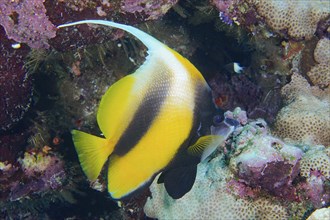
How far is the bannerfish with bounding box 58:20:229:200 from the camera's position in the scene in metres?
1.89

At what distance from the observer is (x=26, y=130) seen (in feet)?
12.9

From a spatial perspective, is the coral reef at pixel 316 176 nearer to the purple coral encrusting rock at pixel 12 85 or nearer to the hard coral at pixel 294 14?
the hard coral at pixel 294 14

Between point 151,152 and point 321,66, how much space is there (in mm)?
3252

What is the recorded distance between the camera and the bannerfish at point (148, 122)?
1891mm

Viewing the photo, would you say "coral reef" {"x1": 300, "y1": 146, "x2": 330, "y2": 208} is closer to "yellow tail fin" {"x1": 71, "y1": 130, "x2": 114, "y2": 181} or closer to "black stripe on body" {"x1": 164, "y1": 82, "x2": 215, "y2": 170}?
"black stripe on body" {"x1": 164, "y1": 82, "x2": 215, "y2": 170}

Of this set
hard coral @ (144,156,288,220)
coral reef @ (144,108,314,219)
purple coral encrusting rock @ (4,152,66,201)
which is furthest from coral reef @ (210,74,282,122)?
purple coral encrusting rock @ (4,152,66,201)

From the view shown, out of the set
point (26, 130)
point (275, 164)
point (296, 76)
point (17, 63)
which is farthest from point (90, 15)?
point (296, 76)

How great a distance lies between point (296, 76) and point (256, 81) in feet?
1.67

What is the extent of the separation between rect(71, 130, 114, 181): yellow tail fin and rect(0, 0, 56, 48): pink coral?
4.73ft

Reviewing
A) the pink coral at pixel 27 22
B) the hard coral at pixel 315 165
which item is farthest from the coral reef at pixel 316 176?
the pink coral at pixel 27 22

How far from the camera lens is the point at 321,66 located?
4.33 meters

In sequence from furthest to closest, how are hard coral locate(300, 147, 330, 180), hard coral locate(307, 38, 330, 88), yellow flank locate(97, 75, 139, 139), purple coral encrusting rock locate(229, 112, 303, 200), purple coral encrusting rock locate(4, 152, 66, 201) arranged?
1. hard coral locate(307, 38, 330, 88)
2. purple coral encrusting rock locate(4, 152, 66, 201)
3. hard coral locate(300, 147, 330, 180)
4. purple coral encrusting rock locate(229, 112, 303, 200)
5. yellow flank locate(97, 75, 139, 139)

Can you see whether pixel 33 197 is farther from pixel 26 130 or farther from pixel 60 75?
pixel 60 75

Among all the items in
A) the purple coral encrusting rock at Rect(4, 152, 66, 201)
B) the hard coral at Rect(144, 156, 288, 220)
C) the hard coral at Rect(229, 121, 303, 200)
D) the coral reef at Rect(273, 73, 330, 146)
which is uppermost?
the hard coral at Rect(229, 121, 303, 200)
